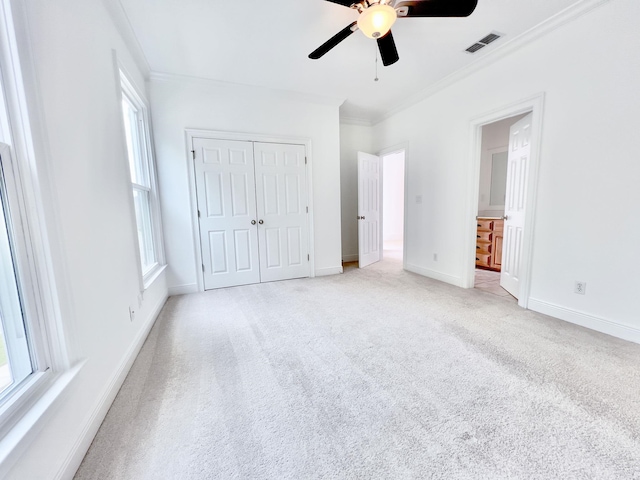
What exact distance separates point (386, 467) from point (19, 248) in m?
1.75

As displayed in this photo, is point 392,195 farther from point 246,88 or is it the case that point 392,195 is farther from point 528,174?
point 246,88

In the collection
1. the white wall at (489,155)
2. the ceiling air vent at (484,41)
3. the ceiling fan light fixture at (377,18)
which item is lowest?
the white wall at (489,155)

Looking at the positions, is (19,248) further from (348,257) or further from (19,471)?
(348,257)

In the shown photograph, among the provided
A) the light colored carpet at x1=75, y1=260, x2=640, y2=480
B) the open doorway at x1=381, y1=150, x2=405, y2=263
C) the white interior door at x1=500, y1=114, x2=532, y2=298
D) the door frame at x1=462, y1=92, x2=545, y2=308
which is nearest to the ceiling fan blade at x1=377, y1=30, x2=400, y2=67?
the door frame at x1=462, y1=92, x2=545, y2=308

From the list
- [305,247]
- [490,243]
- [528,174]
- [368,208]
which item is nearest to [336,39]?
[528,174]

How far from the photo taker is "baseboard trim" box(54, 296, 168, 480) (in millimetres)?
1098

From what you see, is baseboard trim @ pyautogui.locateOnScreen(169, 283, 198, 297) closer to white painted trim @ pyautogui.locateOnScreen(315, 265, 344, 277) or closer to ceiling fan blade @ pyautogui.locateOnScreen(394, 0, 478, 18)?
white painted trim @ pyautogui.locateOnScreen(315, 265, 344, 277)

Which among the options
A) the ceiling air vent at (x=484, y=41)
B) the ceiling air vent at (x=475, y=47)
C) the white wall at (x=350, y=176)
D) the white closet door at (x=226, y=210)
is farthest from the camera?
the white wall at (x=350, y=176)

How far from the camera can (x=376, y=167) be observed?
16.2ft

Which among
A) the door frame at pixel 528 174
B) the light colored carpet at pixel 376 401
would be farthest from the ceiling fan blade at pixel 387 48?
the light colored carpet at pixel 376 401

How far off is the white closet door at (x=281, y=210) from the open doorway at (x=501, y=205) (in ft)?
8.56

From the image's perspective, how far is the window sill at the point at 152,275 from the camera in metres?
2.51

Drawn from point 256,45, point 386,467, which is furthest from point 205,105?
point 386,467

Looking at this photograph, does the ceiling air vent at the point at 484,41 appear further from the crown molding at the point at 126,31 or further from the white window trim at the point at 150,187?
the white window trim at the point at 150,187
